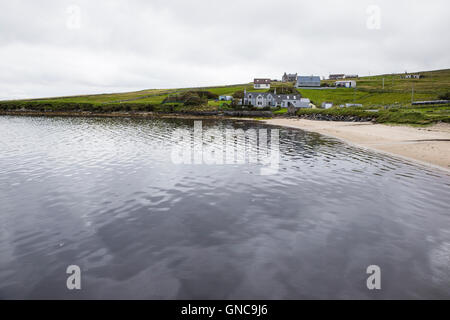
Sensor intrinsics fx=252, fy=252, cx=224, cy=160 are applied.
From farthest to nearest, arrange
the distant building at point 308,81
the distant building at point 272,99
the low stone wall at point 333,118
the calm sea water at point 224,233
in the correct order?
1. the distant building at point 308,81
2. the distant building at point 272,99
3. the low stone wall at point 333,118
4. the calm sea water at point 224,233

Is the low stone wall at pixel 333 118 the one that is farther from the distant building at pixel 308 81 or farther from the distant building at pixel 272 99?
the distant building at pixel 308 81

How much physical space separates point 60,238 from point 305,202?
14.0 m

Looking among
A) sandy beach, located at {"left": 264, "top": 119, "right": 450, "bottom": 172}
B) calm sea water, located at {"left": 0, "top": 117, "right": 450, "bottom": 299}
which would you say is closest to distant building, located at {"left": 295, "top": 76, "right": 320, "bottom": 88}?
sandy beach, located at {"left": 264, "top": 119, "right": 450, "bottom": 172}

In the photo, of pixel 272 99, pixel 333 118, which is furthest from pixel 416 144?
pixel 272 99

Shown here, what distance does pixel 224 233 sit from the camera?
12695mm

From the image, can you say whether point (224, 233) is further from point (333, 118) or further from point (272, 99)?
point (272, 99)

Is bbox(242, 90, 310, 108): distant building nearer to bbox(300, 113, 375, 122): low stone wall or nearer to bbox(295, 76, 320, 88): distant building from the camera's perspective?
bbox(300, 113, 375, 122): low stone wall

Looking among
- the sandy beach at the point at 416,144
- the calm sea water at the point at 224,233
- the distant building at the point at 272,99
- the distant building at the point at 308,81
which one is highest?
the distant building at the point at 308,81

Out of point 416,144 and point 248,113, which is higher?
point 248,113

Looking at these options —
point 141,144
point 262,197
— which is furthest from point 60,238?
point 141,144

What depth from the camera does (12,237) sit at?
39.8ft

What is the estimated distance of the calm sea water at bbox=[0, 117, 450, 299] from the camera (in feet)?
29.9

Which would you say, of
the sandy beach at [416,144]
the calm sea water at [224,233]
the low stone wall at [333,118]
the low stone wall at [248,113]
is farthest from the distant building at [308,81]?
the calm sea water at [224,233]

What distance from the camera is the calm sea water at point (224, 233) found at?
359 inches
